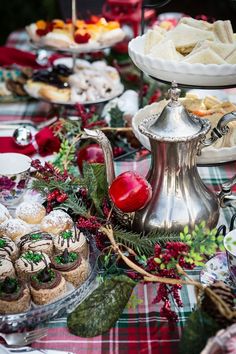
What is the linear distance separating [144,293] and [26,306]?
19 centimetres

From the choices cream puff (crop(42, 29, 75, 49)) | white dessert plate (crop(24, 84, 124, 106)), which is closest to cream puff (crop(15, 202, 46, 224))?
white dessert plate (crop(24, 84, 124, 106))

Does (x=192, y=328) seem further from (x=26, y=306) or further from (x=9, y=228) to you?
(x=9, y=228)

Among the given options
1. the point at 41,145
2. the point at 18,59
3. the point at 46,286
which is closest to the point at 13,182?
the point at 41,145

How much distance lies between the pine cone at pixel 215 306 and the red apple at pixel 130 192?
0.23 meters

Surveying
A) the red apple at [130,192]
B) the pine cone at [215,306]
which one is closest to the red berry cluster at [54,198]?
the red apple at [130,192]

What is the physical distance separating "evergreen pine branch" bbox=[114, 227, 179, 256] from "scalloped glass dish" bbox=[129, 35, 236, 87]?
0.91 ft

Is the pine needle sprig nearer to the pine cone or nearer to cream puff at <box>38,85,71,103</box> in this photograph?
the pine cone

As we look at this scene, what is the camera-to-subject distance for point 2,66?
6.19ft

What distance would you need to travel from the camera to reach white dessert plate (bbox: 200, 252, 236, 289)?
2.82 ft

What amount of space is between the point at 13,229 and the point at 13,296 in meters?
0.17

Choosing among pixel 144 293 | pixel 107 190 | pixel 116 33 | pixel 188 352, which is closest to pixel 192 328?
pixel 188 352

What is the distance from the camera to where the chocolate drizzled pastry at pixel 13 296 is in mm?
767

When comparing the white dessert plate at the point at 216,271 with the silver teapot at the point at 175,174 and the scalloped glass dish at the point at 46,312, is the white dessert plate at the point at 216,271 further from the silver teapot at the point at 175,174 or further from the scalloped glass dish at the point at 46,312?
the scalloped glass dish at the point at 46,312

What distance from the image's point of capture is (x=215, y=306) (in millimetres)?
660
